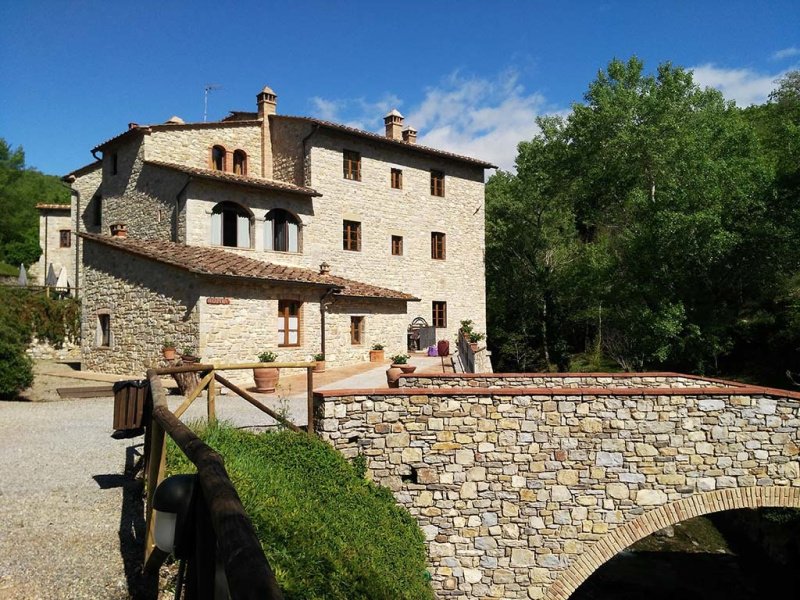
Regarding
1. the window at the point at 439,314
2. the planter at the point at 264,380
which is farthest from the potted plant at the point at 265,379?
the window at the point at 439,314

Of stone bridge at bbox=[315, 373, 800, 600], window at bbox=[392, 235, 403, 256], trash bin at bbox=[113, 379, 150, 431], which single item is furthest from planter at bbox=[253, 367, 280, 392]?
window at bbox=[392, 235, 403, 256]

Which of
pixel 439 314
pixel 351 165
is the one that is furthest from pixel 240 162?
pixel 439 314

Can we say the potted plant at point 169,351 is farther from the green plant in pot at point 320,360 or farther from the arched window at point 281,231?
the arched window at point 281,231

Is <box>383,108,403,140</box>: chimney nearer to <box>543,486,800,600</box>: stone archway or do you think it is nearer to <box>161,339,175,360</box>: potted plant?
<box>161,339,175,360</box>: potted plant

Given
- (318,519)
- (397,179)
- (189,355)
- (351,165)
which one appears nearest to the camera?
(318,519)

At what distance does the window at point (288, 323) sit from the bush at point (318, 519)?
8.97m

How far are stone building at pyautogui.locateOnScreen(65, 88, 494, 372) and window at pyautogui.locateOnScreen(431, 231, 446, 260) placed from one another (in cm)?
6

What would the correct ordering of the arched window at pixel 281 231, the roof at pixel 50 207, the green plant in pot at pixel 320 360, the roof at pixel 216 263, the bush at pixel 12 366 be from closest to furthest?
the bush at pixel 12 366
the roof at pixel 216 263
the green plant in pot at pixel 320 360
the arched window at pixel 281 231
the roof at pixel 50 207

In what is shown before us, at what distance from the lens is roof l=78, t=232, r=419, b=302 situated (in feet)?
51.6

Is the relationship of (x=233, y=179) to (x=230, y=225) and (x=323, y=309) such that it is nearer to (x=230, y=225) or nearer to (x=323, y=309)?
(x=230, y=225)

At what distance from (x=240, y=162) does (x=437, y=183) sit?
9.07 m

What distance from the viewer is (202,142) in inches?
848

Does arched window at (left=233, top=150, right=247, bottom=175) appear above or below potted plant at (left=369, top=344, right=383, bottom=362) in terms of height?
above

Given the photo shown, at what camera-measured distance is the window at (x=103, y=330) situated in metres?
18.2
